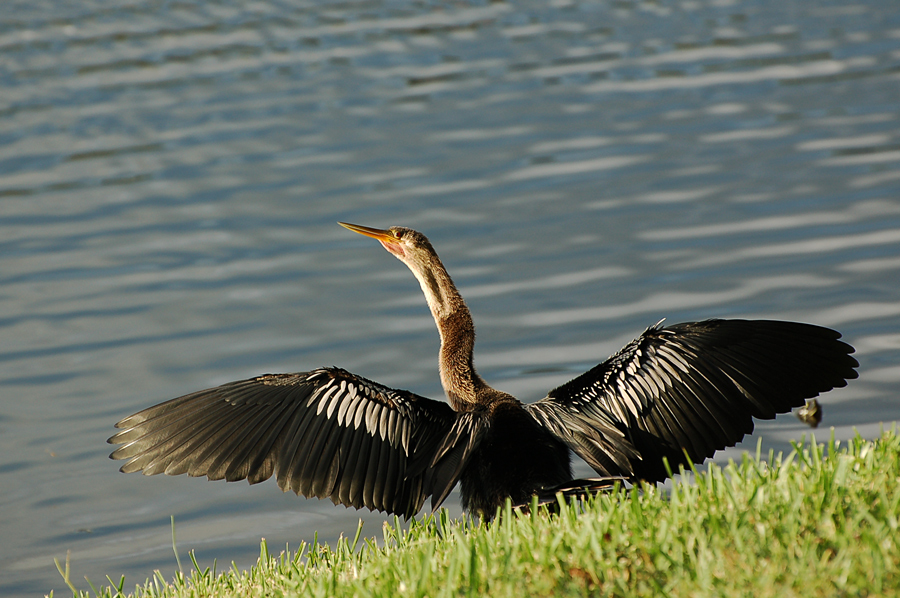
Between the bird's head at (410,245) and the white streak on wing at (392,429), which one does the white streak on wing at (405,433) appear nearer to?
the white streak on wing at (392,429)

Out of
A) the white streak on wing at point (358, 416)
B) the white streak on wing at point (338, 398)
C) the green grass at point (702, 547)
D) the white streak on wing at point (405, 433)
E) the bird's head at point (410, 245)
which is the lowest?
the green grass at point (702, 547)

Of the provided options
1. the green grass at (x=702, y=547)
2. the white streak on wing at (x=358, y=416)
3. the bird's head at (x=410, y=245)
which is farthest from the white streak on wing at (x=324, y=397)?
the bird's head at (x=410, y=245)

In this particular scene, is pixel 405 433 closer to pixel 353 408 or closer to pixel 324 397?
pixel 353 408

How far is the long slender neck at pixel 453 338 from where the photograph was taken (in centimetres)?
484

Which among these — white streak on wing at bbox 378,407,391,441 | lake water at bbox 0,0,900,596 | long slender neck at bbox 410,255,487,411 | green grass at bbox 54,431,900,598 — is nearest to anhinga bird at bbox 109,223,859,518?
white streak on wing at bbox 378,407,391,441

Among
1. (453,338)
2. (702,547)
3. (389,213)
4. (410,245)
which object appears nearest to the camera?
(702,547)

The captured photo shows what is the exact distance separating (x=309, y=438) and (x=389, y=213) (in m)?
5.33

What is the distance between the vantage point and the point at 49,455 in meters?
6.68

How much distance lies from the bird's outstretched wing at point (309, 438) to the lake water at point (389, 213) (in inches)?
62.6

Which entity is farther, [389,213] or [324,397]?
[389,213]

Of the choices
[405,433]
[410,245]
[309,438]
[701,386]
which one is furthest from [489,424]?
[410,245]

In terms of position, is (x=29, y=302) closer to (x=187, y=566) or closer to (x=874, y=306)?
(x=187, y=566)

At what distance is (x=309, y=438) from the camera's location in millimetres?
4301

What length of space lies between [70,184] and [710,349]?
8.40m
